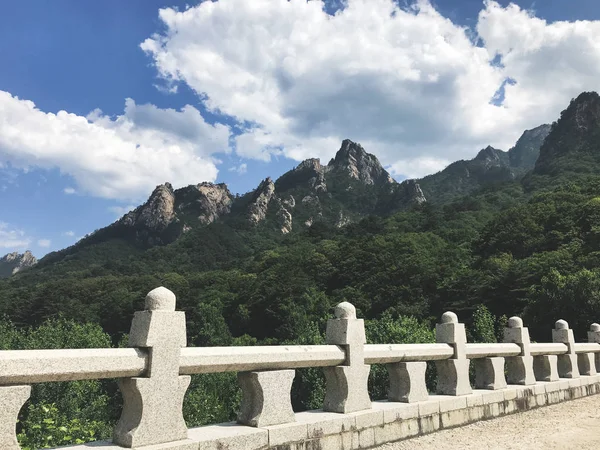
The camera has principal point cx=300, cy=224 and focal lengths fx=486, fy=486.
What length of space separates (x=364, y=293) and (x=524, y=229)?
21.9 metres

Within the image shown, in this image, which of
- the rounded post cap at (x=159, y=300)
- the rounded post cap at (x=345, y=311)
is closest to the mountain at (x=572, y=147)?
the rounded post cap at (x=345, y=311)

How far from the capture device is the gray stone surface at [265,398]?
4855 mm

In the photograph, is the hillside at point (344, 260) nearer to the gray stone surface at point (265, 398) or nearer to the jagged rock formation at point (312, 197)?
the jagged rock formation at point (312, 197)

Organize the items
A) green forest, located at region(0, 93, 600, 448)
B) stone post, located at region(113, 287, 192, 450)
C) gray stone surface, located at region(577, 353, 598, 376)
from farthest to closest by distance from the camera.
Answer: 1. green forest, located at region(0, 93, 600, 448)
2. gray stone surface, located at region(577, 353, 598, 376)
3. stone post, located at region(113, 287, 192, 450)

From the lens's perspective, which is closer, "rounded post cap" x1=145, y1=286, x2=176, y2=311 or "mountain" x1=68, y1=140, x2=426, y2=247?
"rounded post cap" x1=145, y1=286, x2=176, y2=311

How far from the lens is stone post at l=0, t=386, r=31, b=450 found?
128 inches

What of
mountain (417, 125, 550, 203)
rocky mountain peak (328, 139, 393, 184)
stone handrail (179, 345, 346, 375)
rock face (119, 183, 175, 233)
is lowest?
stone handrail (179, 345, 346, 375)

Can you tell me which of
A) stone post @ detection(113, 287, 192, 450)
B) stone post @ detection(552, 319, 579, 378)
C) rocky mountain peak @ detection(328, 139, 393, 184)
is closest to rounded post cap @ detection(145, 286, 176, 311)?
stone post @ detection(113, 287, 192, 450)

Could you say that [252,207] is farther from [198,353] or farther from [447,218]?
[198,353]

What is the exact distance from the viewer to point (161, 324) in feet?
13.7

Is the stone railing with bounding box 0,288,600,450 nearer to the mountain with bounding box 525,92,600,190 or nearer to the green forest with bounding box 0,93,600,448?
the green forest with bounding box 0,93,600,448

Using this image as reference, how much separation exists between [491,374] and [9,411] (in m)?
7.58

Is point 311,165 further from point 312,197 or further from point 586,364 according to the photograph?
point 586,364

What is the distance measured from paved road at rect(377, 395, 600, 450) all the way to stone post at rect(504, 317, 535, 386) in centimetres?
67
